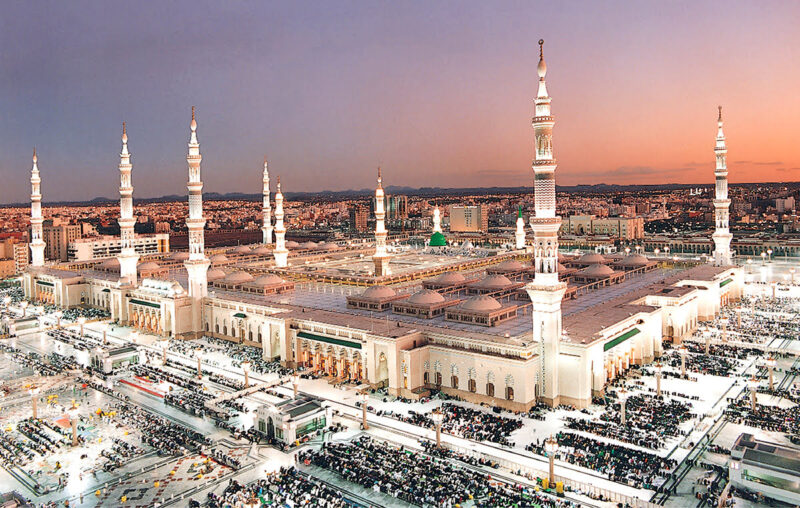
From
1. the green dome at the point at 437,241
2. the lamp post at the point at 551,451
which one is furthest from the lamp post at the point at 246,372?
the green dome at the point at 437,241

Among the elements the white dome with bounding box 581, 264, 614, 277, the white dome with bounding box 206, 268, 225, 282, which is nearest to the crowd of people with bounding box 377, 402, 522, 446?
the white dome with bounding box 581, 264, 614, 277

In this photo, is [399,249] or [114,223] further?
[114,223]

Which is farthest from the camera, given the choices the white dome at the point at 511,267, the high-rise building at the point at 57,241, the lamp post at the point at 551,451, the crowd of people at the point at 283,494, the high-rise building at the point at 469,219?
the high-rise building at the point at 469,219

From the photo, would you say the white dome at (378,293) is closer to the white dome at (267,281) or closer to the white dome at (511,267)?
the white dome at (267,281)

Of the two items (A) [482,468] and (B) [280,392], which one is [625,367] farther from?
(B) [280,392]

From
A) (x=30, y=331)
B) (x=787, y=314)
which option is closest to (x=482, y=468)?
(x=787, y=314)

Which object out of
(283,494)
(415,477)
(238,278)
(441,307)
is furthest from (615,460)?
(238,278)
